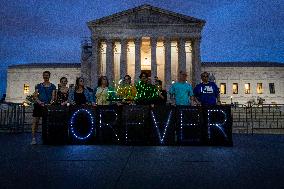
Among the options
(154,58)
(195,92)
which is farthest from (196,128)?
(154,58)

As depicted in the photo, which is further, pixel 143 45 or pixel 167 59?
pixel 143 45

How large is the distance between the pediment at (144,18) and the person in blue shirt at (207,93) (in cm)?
3837

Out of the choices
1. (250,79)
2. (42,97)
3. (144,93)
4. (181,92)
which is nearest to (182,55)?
(250,79)

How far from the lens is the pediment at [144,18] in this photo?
48.2 m

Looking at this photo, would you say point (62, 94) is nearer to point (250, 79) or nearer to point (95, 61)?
point (95, 61)

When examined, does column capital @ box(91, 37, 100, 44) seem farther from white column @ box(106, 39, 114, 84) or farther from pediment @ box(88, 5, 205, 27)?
pediment @ box(88, 5, 205, 27)

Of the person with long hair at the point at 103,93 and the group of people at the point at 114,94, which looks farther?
the person with long hair at the point at 103,93

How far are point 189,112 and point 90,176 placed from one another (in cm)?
581

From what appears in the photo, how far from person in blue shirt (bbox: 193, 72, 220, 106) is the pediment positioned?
126 ft

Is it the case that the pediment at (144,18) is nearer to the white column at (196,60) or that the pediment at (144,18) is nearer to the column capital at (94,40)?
the column capital at (94,40)

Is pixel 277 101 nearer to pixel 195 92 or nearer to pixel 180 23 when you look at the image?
pixel 180 23

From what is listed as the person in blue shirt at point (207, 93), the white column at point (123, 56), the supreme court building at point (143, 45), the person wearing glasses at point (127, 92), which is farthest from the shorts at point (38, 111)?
the white column at point (123, 56)

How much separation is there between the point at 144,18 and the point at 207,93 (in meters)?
39.2

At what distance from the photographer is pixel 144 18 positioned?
1921 inches
